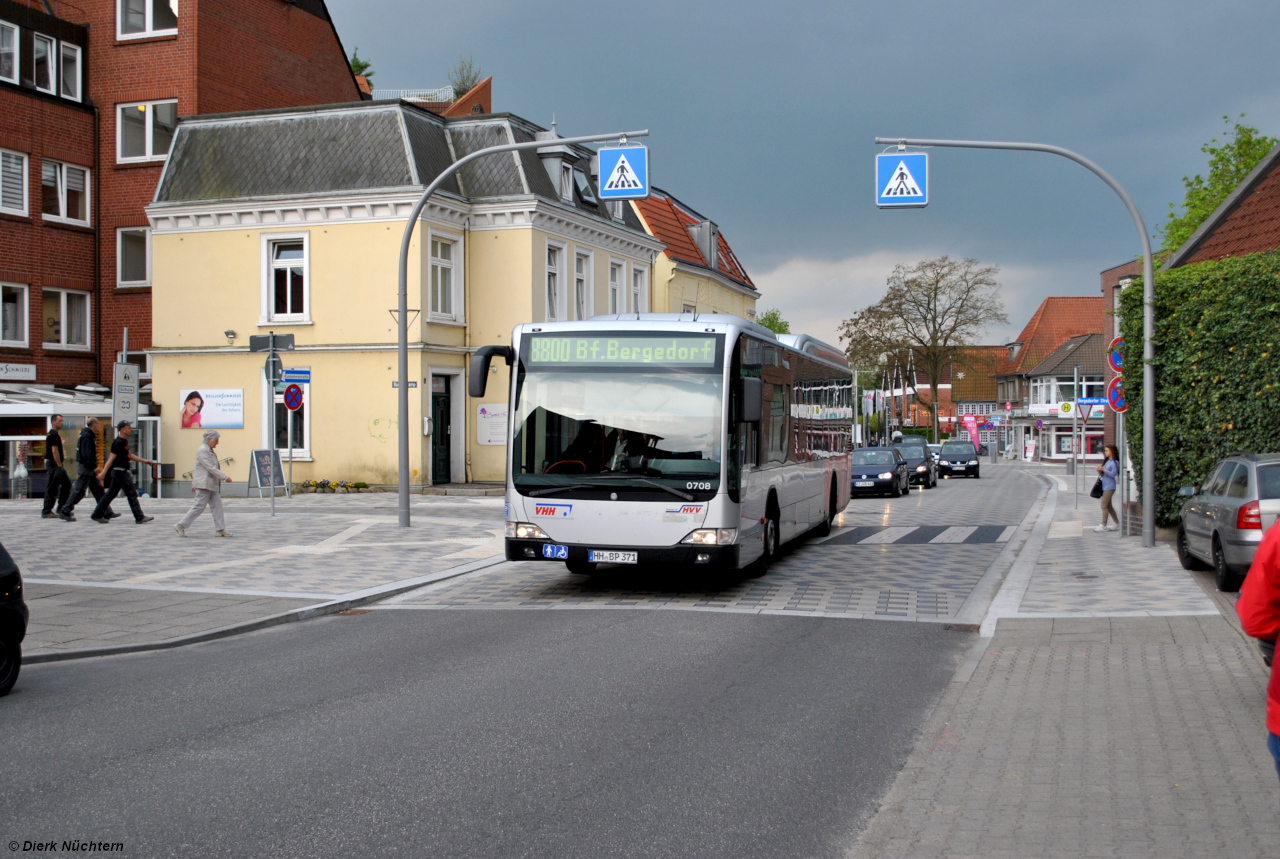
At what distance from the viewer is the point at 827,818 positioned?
507 centimetres

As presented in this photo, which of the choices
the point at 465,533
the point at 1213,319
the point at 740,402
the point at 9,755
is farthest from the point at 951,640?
the point at 465,533

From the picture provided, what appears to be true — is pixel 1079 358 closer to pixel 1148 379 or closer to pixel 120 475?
pixel 1148 379

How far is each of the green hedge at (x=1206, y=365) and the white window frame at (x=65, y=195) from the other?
96.7 ft

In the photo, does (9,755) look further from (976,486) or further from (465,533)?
(976,486)

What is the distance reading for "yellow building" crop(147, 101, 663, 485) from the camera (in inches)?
1155

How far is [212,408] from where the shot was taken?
30.6 metres

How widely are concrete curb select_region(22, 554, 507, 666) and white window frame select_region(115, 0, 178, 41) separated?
1007 inches

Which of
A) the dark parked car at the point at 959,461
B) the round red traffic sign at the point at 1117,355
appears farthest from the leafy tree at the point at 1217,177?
the round red traffic sign at the point at 1117,355

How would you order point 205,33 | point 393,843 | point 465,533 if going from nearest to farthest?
point 393,843, point 465,533, point 205,33

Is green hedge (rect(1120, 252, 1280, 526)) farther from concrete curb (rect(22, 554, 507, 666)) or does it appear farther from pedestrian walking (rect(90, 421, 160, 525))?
pedestrian walking (rect(90, 421, 160, 525))

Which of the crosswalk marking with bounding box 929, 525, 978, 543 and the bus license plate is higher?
the bus license plate

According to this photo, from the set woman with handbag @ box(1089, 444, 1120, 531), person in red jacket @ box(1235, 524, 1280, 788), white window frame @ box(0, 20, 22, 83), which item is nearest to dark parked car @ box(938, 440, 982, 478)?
woman with handbag @ box(1089, 444, 1120, 531)

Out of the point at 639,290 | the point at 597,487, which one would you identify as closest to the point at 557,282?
the point at 639,290

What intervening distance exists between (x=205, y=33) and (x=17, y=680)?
3018 cm
